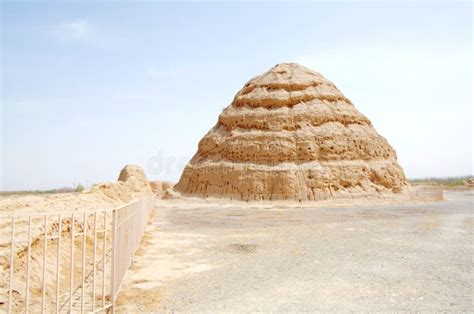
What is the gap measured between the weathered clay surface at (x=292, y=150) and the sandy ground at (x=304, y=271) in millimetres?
17320

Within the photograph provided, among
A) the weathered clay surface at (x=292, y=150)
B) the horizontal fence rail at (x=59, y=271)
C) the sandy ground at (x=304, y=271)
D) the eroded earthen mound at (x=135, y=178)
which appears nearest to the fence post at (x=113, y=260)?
the horizontal fence rail at (x=59, y=271)

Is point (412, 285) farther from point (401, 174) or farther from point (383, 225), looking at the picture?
point (401, 174)

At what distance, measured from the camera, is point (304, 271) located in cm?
827

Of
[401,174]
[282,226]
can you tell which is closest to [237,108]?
[401,174]

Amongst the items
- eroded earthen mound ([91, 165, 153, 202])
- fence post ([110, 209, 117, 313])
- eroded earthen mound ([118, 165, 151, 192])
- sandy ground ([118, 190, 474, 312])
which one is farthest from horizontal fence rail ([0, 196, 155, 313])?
eroded earthen mound ([118, 165, 151, 192])

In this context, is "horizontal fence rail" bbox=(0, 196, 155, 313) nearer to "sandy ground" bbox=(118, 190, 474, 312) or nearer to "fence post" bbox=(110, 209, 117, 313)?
"fence post" bbox=(110, 209, 117, 313)

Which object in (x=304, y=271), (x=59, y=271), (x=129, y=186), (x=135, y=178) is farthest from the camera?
(x=135, y=178)

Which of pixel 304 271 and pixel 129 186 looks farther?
pixel 129 186

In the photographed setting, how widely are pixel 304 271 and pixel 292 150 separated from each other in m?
25.4

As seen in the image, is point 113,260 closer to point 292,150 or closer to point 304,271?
point 304,271

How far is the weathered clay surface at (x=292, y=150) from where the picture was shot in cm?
3194

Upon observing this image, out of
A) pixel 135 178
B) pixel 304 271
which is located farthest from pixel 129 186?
pixel 304 271

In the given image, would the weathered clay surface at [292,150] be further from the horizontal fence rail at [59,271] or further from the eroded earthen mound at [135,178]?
the horizontal fence rail at [59,271]

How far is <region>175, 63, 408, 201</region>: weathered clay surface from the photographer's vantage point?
31.9 metres
